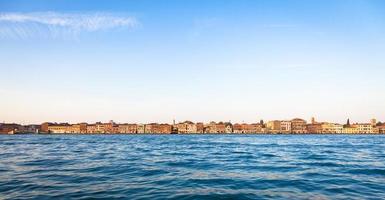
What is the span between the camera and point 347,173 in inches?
771

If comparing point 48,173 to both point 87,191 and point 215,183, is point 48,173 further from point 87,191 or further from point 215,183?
point 215,183

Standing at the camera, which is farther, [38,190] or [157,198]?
[38,190]

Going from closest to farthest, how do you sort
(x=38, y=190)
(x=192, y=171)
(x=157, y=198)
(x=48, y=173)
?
(x=157, y=198), (x=38, y=190), (x=48, y=173), (x=192, y=171)

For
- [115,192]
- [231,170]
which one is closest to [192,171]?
[231,170]

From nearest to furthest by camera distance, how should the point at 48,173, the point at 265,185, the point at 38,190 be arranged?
1. the point at 38,190
2. the point at 265,185
3. the point at 48,173

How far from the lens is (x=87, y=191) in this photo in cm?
1372

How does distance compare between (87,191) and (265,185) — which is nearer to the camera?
(87,191)

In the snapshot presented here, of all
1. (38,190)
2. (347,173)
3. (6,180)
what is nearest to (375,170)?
(347,173)

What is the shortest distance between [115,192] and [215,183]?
4562 mm

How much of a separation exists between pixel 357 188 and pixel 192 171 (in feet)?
28.8

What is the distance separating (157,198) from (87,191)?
2.82m

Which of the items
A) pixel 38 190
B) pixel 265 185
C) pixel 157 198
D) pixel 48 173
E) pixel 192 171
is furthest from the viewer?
pixel 192 171

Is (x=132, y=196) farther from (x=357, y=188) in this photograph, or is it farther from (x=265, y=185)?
(x=357, y=188)

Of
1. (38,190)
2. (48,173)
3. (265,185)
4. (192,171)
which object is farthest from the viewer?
(192,171)
